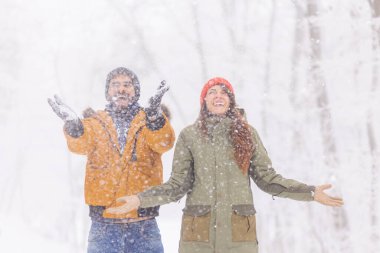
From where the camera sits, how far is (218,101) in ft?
14.1

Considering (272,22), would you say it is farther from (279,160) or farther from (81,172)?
(81,172)

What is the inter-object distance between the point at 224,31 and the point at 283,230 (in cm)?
528

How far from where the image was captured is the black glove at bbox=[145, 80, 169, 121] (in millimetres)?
4250

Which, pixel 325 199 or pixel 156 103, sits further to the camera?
pixel 156 103

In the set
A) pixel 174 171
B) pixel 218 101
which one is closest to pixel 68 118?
pixel 174 171

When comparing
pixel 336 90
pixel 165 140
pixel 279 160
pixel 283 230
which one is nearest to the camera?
pixel 165 140

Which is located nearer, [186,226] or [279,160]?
[186,226]

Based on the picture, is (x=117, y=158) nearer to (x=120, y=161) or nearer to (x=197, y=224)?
(x=120, y=161)

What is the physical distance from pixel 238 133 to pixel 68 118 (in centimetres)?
135

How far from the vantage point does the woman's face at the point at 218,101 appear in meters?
4.30

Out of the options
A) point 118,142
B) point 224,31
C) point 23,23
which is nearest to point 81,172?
point 23,23

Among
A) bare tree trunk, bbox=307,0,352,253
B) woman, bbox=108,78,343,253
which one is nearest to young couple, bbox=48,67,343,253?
woman, bbox=108,78,343,253

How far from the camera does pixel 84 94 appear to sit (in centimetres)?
2428

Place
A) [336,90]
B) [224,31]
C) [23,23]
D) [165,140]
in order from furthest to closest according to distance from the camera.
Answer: [23,23] < [224,31] < [336,90] < [165,140]
